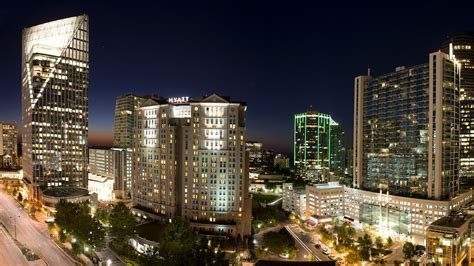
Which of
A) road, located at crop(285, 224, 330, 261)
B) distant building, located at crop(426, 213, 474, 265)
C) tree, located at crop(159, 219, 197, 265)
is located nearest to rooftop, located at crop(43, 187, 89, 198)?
tree, located at crop(159, 219, 197, 265)

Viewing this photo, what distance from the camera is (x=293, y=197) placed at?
9181 centimetres

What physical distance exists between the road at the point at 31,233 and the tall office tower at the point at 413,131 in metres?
64.6

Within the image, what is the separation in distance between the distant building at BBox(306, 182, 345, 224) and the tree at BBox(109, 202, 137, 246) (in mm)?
42499

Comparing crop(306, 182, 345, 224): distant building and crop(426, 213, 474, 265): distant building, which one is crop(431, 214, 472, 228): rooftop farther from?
crop(306, 182, 345, 224): distant building

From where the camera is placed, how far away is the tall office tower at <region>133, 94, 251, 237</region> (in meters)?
64.6

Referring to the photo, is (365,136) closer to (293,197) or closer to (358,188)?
(358,188)

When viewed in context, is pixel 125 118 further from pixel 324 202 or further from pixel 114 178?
pixel 324 202

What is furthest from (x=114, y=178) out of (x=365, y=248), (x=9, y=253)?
(x=365, y=248)

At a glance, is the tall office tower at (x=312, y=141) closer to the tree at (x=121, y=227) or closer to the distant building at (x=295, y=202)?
the distant building at (x=295, y=202)

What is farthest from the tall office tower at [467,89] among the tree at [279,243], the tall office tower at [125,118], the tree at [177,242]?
the tall office tower at [125,118]

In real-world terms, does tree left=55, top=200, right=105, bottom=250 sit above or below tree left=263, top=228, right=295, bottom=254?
above

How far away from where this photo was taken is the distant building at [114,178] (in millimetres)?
105500

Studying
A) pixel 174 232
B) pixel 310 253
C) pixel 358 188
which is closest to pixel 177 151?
pixel 174 232

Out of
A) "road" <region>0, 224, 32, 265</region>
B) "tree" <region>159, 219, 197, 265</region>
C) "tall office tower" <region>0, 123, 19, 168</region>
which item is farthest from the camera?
"tall office tower" <region>0, 123, 19, 168</region>
